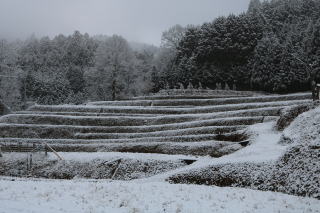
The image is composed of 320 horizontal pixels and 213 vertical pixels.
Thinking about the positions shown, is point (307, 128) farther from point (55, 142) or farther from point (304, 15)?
point (304, 15)

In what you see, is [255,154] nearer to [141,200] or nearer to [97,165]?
[141,200]

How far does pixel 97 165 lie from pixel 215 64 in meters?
51.6

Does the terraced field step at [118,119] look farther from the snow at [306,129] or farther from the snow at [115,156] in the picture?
the snow at [306,129]

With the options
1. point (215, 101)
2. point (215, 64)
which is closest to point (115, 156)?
point (215, 101)

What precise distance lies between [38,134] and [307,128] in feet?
100

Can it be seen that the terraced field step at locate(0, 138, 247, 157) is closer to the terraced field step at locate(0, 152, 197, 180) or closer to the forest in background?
the terraced field step at locate(0, 152, 197, 180)

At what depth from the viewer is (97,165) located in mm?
28750

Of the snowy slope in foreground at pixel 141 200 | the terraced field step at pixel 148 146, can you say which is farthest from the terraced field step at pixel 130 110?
the snowy slope in foreground at pixel 141 200

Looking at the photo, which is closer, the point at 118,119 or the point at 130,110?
the point at 118,119

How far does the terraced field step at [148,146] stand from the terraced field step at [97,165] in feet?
7.89

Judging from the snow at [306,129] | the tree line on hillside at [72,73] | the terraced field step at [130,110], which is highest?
the tree line on hillside at [72,73]

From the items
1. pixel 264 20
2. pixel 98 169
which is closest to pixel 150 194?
pixel 98 169

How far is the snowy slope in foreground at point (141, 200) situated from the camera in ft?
41.3

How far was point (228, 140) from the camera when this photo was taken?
3047 centimetres
